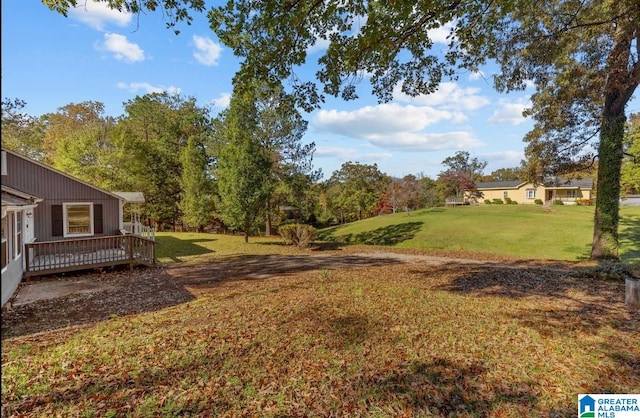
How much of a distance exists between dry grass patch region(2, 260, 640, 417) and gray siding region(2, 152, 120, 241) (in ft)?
29.0

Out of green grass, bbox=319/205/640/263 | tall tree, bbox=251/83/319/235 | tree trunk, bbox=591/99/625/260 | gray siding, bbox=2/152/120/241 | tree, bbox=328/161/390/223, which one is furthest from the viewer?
tree, bbox=328/161/390/223

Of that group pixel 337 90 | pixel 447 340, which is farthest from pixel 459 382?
pixel 337 90

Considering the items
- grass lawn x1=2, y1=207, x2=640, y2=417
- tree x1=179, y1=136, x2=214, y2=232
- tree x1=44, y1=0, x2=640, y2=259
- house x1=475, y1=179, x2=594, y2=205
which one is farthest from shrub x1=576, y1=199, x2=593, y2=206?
tree x1=179, y1=136, x2=214, y2=232

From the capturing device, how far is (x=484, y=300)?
723 cm

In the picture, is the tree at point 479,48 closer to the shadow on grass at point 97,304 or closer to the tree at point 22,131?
the shadow on grass at point 97,304

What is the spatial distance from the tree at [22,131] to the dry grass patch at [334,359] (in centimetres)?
2656

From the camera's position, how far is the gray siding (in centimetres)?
1173

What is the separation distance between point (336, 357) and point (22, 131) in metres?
34.2

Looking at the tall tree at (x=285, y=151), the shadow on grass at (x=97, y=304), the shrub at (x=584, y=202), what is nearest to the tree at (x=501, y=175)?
the shrub at (x=584, y=202)

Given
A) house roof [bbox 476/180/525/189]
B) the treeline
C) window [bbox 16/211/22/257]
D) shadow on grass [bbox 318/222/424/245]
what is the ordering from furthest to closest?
house roof [bbox 476/180/525/189] < shadow on grass [bbox 318/222/424/245] < the treeline < window [bbox 16/211/22/257]

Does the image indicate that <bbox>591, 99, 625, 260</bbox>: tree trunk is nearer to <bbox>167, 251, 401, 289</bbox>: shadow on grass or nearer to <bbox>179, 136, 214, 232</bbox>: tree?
<bbox>167, 251, 401, 289</bbox>: shadow on grass

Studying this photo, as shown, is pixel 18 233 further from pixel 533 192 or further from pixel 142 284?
pixel 533 192

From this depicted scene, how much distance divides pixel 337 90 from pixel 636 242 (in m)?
20.5

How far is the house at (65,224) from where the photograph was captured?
10.5m
